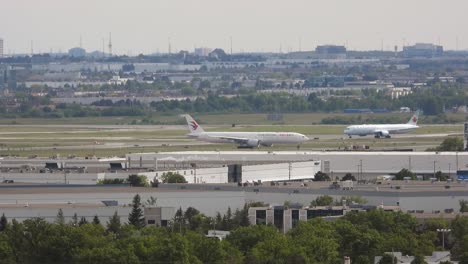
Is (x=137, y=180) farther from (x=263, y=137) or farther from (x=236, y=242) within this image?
(x=263, y=137)

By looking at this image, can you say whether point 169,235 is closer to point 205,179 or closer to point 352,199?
point 352,199

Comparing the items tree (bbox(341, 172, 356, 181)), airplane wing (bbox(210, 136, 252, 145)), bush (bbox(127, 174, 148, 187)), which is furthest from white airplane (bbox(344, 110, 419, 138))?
bush (bbox(127, 174, 148, 187))

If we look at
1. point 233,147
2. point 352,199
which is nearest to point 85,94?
point 233,147

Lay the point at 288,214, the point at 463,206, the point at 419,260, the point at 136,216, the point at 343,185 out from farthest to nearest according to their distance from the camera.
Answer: the point at 343,185, the point at 463,206, the point at 288,214, the point at 136,216, the point at 419,260

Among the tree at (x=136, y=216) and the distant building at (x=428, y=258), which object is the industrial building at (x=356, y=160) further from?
the distant building at (x=428, y=258)

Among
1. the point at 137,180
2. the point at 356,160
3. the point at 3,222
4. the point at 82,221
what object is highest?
the point at 3,222

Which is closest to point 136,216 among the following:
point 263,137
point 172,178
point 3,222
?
point 3,222

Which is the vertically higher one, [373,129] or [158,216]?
[158,216]
